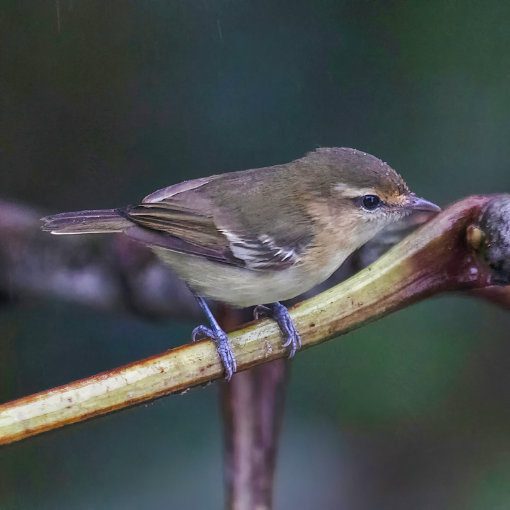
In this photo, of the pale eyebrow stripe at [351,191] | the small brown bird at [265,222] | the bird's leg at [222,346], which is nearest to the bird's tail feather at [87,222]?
the small brown bird at [265,222]

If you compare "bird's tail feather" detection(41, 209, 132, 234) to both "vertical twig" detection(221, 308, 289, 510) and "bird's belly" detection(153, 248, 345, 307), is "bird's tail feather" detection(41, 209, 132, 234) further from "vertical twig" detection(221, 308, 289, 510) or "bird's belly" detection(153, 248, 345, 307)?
"vertical twig" detection(221, 308, 289, 510)

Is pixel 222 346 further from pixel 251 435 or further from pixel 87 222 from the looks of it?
pixel 87 222

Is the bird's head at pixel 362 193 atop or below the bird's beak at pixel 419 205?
atop

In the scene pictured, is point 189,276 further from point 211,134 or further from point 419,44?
point 419,44

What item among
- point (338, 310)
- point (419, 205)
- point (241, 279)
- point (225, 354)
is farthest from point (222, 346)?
point (419, 205)

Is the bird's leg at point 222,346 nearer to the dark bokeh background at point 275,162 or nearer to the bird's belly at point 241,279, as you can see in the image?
the bird's belly at point 241,279

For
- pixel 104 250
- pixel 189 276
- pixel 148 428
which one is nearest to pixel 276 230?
pixel 189 276

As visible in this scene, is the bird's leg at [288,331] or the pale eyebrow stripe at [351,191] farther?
the pale eyebrow stripe at [351,191]
